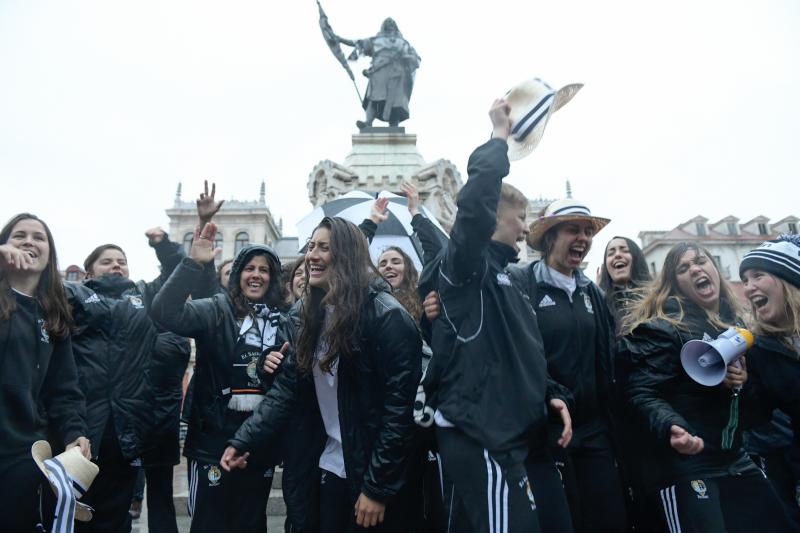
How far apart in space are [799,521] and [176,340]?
4.11 meters

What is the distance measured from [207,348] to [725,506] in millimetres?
2998

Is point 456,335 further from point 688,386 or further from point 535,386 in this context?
point 688,386

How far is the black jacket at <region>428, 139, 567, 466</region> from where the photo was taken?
7.57 feet

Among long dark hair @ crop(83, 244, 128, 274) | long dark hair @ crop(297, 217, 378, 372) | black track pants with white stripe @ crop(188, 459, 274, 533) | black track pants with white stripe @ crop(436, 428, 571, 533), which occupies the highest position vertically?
→ long dark hair @ crop(83, 244, 128, 274)

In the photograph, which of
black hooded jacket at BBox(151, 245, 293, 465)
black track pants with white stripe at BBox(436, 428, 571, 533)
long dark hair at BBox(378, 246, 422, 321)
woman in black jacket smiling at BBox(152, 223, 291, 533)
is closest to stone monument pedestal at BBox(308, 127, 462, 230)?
long dark hair at BBox(378, 246, 422, 321)

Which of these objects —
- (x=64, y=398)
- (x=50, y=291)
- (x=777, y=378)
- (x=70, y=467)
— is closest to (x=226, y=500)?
(x=70, y=467)

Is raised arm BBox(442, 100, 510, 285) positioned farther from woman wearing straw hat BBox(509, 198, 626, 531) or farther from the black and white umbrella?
the black and white umbrella

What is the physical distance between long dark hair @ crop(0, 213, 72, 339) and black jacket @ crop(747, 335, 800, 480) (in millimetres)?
3818

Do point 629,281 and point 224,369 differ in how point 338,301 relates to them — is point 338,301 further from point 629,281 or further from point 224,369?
point 629,281

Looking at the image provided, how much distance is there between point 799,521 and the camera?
9.55 feet

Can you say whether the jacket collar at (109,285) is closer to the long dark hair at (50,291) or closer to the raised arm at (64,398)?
the long dark hair at (50,291)

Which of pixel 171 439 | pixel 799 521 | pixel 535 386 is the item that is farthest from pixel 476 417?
pixel 171 439

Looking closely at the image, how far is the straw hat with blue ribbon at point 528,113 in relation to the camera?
8.75ft

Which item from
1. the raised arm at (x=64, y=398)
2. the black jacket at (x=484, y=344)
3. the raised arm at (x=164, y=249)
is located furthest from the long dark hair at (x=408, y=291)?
the raised arm at (x=64, y=398)
